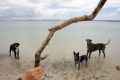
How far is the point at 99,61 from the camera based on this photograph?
60.9 ft

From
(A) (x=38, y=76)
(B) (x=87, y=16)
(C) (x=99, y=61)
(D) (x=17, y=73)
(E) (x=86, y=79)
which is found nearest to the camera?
(A) (x=38, y=76)

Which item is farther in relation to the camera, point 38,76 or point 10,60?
point 10,60

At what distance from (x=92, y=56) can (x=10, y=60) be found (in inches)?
231

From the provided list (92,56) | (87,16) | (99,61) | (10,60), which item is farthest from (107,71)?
(87,16)

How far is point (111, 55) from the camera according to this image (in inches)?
832

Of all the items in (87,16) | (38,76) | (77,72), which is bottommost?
(77,72)

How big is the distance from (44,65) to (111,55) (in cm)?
656

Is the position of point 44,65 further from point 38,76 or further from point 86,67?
point 38,76

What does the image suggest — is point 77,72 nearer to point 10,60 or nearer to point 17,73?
point 17,73

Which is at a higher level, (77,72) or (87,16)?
(87,16)

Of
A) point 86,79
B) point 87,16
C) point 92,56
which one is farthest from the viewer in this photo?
point 92,56

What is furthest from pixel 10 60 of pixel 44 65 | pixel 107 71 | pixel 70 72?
pixel 107 71

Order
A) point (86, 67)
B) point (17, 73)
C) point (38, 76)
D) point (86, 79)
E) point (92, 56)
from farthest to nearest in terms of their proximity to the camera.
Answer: point (92, 56) → point (86, 67) → point (17, 73) → point (86, 79) → point (38, 76)

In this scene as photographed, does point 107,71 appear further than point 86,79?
Yes
